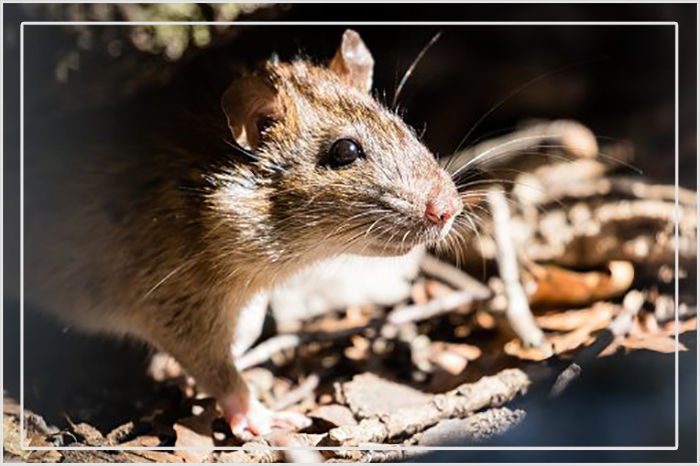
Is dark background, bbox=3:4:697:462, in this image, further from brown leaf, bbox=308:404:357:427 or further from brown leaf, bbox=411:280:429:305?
brown leaf, bbox=411:280:429:305

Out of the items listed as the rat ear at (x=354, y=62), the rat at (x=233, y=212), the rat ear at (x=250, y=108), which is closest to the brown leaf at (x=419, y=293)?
the rat at (x=233, y=212)

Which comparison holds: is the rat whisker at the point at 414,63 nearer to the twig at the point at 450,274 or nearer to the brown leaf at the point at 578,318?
the twig at the point at 450,274

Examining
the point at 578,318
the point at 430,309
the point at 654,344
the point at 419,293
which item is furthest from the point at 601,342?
the point at 419,293

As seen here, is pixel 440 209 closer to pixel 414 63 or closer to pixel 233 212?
pixel 233 212

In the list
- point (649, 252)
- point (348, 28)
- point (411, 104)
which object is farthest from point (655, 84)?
point (348, 28)

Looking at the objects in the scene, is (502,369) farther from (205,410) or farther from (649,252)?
(205,410)
